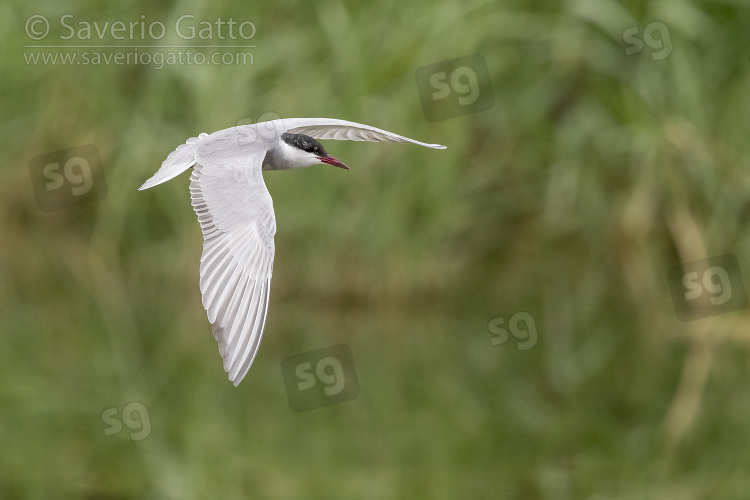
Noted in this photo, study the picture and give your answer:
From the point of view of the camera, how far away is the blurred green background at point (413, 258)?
430cm

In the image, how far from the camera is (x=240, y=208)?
1.64 metres

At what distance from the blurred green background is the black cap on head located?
79.4 inches

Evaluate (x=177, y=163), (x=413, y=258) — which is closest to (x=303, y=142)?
(x=177, y=163)

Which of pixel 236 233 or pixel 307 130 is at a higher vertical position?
pixel 307 130

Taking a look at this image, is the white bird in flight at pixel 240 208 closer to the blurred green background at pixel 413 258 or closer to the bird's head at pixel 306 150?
the bird's head at pixel 306 150

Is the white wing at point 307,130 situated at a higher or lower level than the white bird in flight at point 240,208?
higher

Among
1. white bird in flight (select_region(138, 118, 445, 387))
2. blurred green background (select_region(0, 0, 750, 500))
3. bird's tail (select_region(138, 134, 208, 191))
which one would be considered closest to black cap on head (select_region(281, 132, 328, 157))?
white bird in flight (select_region(138, 118, 445, 387))

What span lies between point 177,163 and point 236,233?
0.19 m

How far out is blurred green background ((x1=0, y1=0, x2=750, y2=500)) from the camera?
14.1 feet

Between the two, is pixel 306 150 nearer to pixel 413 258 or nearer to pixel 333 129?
pixel 333 129

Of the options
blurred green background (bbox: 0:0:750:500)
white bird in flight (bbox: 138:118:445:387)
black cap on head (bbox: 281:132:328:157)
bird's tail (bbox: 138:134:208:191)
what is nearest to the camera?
white bird in flight (bbox: 138:118:445:387)

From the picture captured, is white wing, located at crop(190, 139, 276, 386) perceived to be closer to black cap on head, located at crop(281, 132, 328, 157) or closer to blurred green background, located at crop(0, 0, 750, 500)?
Answer: black cap on head, located at crop(281, 132, 328, 157)

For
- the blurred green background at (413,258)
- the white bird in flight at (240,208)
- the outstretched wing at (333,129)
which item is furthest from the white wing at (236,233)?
the blurred green background at (413,258)

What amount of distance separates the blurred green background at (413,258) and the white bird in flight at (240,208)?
2.04 metres
